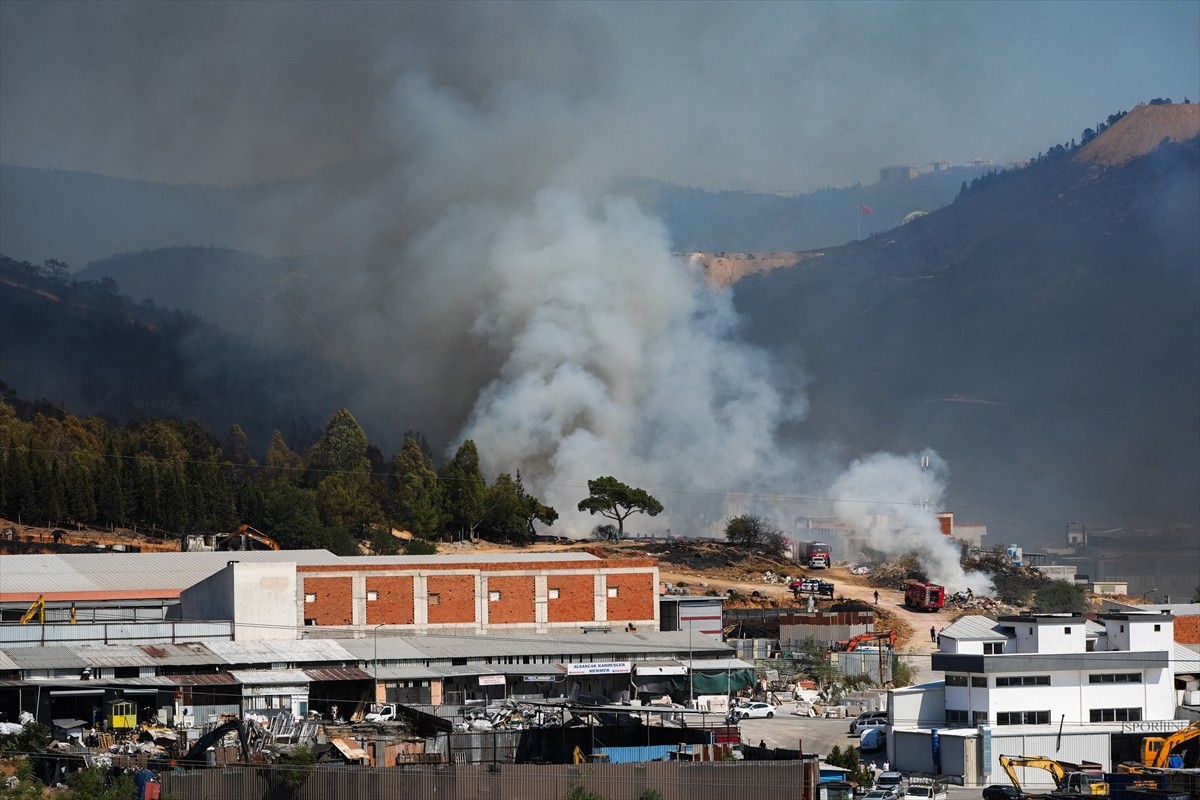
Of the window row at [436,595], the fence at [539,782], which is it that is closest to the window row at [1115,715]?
the fence at [539,782]

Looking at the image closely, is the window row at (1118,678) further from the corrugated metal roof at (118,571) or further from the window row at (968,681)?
the corrugated metal roof at (118,571)

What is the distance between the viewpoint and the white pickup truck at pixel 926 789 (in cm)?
3156

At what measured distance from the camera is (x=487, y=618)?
55.2 meters

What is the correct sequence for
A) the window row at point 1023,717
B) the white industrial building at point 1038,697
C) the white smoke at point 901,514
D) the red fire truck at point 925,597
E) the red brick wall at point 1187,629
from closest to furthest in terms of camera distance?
the white industrial building at point 1038,697 < the window row at point 1023,717 < the red brick wall at point 1187,629 < the red fire truck at point 925,597 < the white smoke at point 901,514

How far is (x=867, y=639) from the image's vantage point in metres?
56.0

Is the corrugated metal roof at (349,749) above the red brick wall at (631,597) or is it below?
below

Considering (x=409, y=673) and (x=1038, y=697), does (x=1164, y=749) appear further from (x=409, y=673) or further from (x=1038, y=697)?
(x=409, y=673)

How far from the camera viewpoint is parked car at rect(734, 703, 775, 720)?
44.1 m

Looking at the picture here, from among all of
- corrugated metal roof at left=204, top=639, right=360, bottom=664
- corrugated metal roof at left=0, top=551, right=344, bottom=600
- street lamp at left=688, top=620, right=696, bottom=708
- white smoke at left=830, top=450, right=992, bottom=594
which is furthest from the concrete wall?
white smoke at left=830, top=450, right=992, bottom=594

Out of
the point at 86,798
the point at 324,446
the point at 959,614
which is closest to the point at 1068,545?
the point at 324,446

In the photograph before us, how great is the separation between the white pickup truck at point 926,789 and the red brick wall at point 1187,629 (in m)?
18.9

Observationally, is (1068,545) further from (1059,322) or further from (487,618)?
(487,618)

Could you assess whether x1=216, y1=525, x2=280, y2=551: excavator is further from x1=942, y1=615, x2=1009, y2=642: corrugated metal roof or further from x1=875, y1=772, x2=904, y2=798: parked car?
x1=875, y1=772, x2=904, y2=798: parked car

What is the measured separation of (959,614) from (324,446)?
1699 inches
